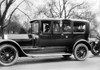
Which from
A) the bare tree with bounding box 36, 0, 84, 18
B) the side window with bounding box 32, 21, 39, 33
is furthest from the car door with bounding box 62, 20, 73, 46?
the bare tree with bounding box 36, 0, 84, 18

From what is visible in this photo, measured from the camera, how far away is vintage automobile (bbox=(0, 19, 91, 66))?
7266mm

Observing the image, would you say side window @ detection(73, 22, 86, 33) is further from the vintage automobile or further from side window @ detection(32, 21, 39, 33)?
side window @ detection(32, 21, 39, 33)

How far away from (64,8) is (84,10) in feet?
15.8

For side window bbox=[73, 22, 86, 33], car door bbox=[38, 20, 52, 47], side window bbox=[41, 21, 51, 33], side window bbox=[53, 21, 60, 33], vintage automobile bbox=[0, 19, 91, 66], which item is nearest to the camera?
vintage automobile bbox=[0, 19, 91, 66]

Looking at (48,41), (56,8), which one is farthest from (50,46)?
(56,8)

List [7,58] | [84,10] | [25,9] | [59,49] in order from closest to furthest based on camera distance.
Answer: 1. [7,58]
2. [59,49]
3. [25,9]
4. [84,10]

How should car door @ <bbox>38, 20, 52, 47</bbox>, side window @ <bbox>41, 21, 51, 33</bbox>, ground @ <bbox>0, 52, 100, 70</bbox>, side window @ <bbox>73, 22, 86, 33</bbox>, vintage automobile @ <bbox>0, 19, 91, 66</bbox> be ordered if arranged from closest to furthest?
1. ground @ <bbox>0, 52, 100, 70</bbox>
2. vintage automobile @ <bbox>0, 19, 91, 66</bbox>
3. car door @ <bbox>38, 20, 52, 47</bbox>
4. side window @ <bbox>41, 21, 51, 33</bbox>
5. side window @ <bbox>73, 22, 86, 33</bbox>

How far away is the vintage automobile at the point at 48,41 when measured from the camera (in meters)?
7.27

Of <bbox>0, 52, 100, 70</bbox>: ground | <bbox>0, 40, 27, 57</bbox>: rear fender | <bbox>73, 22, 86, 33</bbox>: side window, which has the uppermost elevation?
<bbox>73, 22, 86, 33</bbox>: side window

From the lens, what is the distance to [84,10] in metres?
44.2

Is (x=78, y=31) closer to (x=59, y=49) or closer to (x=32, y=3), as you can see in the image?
(x=59, y=49)

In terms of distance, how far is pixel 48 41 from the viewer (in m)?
8.19

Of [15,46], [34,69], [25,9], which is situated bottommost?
[34,69]

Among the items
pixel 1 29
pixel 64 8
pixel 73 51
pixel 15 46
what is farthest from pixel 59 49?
pixel 64 8
